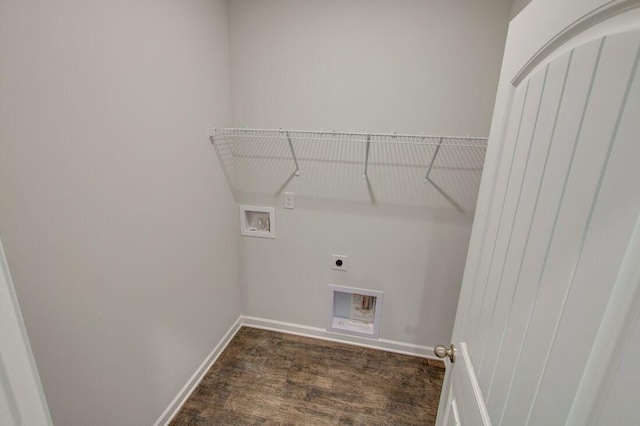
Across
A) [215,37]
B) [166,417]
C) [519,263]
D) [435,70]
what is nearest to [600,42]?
[519,263]

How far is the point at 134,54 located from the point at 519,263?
5.06 feet

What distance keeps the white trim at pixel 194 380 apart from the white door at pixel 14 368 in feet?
4.28

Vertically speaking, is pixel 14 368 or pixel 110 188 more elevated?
pixel 110 188

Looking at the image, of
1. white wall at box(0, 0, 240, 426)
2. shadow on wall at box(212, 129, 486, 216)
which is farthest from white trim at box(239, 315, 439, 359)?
shadow on wall at box(212, 129, 486, 216)

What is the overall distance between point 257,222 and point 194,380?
1112 mm

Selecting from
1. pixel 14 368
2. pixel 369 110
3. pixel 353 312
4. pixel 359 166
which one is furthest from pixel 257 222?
pixel 14 368

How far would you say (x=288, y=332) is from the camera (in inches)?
88.9

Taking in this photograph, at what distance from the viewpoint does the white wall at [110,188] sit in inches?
32.4

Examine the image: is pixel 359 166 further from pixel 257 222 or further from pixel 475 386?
pixel 475 386

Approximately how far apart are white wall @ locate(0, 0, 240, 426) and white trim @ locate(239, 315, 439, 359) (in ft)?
2.06

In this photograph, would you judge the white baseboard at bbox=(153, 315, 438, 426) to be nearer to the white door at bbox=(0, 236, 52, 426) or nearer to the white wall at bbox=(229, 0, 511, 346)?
the white wall at bbox=(229, 0, 511, 346)

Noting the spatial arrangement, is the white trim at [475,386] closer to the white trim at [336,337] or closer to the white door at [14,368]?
the white door at [14,368]

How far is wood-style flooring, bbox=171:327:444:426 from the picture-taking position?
1581 millimetres

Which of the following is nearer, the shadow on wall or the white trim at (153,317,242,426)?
the white trim at (153,317,242,426)
